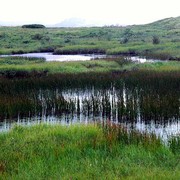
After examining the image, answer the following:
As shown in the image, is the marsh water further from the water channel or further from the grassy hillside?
the grassy hillside

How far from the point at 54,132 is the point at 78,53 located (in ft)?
159

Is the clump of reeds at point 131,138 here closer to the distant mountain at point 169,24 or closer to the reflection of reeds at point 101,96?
the reflection of reeds at point 101,96

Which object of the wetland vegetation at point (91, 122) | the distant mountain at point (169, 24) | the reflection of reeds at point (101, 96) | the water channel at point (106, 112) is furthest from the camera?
the distant mountain at point (169, 24)

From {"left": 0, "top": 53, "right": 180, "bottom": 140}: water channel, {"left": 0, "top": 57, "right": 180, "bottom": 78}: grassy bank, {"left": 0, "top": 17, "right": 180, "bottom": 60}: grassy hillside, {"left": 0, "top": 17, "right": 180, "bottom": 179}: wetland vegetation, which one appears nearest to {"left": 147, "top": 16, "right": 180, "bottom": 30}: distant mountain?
{"left": 0, "top": 17, "right": 180, "bottom": 60}: grassy hillside

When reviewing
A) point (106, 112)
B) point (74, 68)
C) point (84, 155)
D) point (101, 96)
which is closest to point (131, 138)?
point (84, 155)

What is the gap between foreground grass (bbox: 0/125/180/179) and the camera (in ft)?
36.5

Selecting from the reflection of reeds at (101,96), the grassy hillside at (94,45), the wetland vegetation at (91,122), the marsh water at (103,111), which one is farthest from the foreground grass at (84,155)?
the grassy hillside at (94,45)

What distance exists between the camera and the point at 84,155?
1290 centimetres

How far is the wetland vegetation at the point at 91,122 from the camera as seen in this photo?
463 inches

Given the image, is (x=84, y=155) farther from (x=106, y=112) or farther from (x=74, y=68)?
(x=74, y=68)

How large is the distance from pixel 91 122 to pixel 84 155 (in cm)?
598

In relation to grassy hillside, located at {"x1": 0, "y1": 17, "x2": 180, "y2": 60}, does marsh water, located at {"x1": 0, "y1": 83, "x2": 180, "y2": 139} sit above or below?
below

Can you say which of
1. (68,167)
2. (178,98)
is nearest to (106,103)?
(178,98)

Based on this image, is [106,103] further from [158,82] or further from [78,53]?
[78,53]
